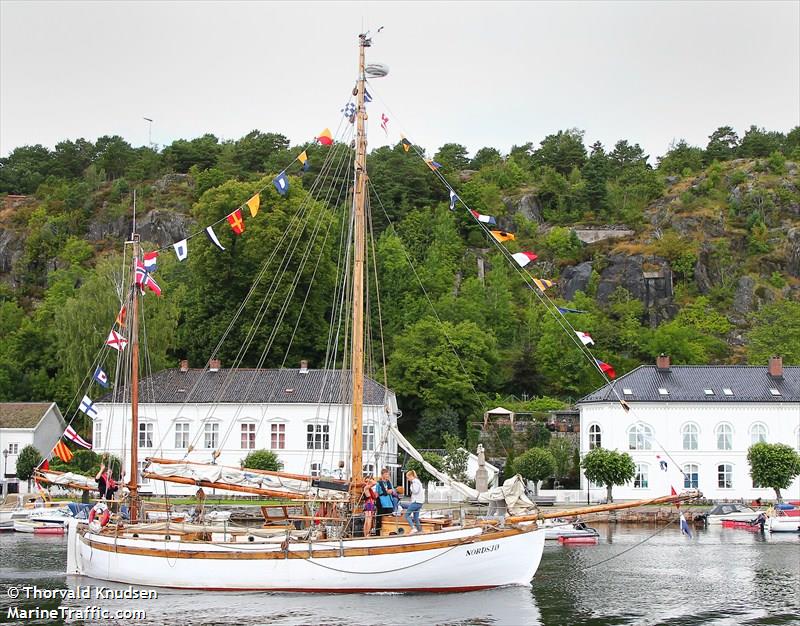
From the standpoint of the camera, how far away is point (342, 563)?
94.1ft

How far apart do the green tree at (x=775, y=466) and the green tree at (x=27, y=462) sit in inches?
1896

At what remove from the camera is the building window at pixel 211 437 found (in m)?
69.8

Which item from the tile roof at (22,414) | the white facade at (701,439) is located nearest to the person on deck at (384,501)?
the white facade at (701,439)

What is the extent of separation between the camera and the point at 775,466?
204 feet

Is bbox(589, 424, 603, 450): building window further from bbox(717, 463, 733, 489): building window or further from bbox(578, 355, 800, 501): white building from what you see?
bbox(717, 463, 733, 489): building window

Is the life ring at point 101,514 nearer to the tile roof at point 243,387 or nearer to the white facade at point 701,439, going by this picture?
the tile roof at point 243,387

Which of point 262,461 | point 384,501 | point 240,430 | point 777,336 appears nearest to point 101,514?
point 384,501

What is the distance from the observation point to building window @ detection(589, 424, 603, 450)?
227 ft

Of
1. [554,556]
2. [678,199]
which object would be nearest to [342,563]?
[554,556]

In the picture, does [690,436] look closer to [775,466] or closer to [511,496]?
[775,466]

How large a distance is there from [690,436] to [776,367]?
8020mm

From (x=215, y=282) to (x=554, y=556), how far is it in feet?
165

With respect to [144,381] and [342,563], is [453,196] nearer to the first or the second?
[342,563]

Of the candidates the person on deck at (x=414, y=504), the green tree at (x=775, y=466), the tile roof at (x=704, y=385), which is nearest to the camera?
the person on deck at (x=414, y=504)
